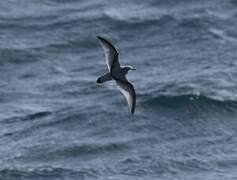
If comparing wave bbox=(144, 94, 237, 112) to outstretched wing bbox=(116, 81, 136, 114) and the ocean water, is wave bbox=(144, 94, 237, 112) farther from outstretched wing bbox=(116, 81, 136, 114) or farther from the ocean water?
outstretched wing bbox=(116, 81, 136, 114)

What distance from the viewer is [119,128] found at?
1935 inches

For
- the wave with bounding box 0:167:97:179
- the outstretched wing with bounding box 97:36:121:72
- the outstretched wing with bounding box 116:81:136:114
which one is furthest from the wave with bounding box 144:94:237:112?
the outstretched wing with bounding box 97:36:121:72

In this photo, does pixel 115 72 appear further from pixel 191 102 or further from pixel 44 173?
pixel 191 102

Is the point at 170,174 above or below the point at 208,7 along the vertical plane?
below

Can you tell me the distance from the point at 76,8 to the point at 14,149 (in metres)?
10.6

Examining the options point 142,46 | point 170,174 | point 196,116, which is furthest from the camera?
point 142,46

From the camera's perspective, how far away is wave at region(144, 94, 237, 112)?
5016 centimetres

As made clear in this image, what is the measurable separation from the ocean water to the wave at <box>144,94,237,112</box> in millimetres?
35

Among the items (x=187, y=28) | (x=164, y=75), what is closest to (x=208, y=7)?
(x=187, y=28)

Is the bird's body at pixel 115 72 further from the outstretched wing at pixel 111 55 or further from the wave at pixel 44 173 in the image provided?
the wave at pixel 44 173

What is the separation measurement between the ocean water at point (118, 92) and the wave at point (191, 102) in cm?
4

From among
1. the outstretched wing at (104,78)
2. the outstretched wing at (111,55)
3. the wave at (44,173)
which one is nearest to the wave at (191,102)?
the wave at (44,173)

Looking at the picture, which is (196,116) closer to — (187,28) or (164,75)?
(164,75)

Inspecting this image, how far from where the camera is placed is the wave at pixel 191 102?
165 feet
